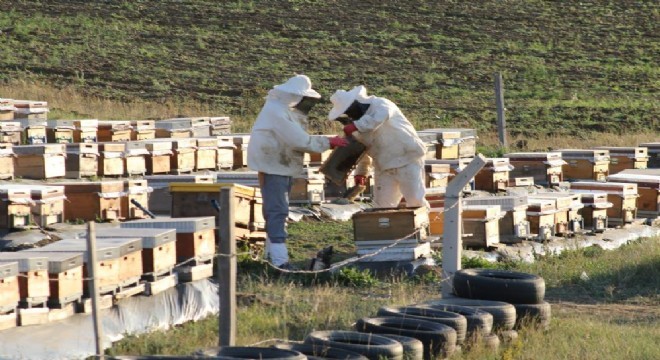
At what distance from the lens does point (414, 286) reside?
13.5 meters

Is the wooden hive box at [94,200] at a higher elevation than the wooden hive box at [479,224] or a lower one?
higher

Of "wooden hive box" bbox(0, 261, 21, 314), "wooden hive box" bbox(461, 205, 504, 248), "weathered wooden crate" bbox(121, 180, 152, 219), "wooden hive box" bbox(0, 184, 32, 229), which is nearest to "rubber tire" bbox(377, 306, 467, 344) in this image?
"wooden hive box" bbox(0, 261, 21, 314)

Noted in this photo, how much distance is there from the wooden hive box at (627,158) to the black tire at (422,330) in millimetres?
13667

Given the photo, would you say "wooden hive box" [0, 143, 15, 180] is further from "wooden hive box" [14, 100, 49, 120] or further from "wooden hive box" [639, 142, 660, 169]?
"wooden hive box" [639, 142, 660, 169]

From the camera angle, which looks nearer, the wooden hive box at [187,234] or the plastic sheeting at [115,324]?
the plastic sheeting at [115,324]

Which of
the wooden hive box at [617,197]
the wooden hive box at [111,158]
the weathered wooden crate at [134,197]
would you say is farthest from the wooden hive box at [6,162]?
the wooden hive box at [617,197]

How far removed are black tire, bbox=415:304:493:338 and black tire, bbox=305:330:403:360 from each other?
3.85ft

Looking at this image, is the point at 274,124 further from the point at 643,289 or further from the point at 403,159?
the point at 643,289

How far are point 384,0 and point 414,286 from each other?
1661 inches

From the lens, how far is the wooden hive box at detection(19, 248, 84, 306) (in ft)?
33.7

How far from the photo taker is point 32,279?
1013cm

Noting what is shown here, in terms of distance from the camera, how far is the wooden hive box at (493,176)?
19891 mm

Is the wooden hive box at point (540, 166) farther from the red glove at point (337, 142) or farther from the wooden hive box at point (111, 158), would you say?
the red glove at point (337, 142)

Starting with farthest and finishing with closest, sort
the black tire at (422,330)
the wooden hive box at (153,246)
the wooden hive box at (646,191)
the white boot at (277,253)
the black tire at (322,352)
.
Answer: the wooden hive box at (646,191), the white boot at (277,253), the wooden hive box at (153,246), the black tire at (422,330), the black tire at (322,352)
